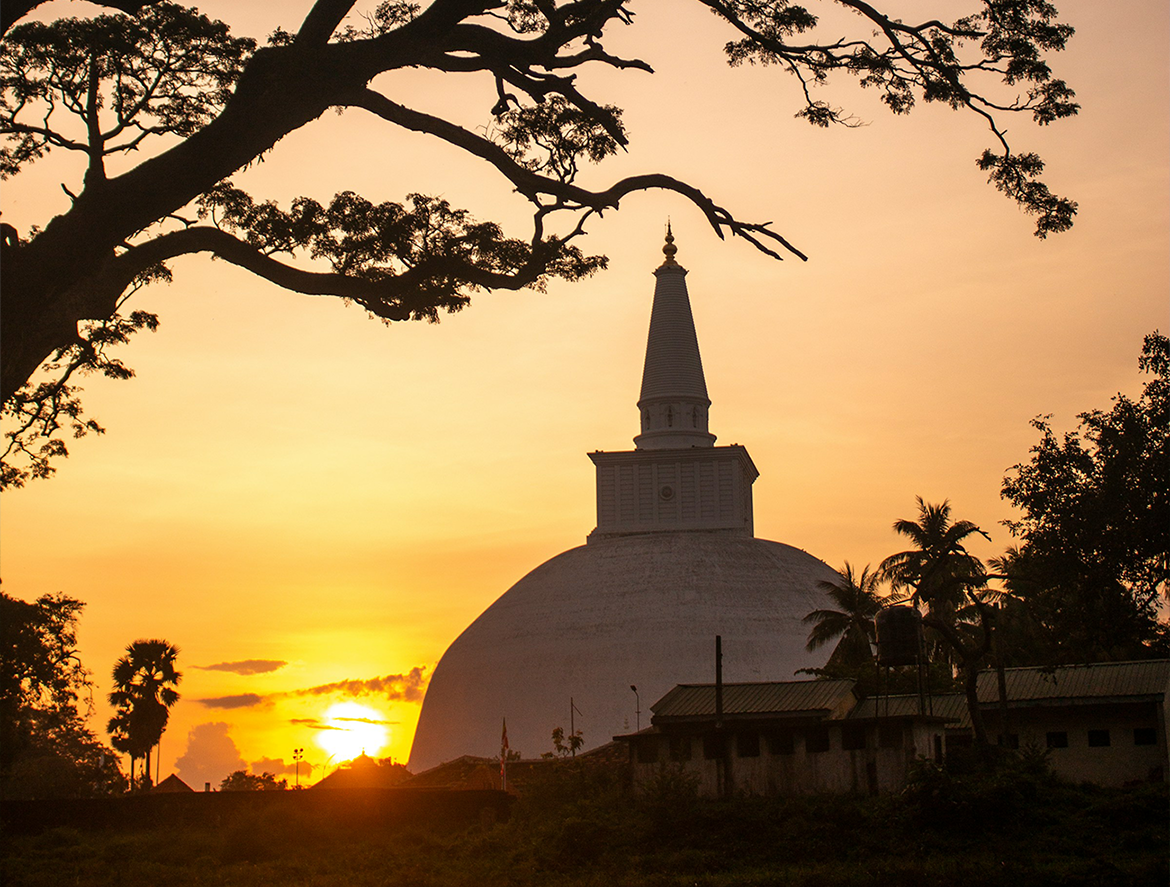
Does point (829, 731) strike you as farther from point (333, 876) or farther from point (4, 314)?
point (4, 314)

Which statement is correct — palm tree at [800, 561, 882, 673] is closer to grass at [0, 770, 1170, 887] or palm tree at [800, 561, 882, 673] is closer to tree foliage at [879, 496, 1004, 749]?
tree foliage at [879, 496, 1004, 749]

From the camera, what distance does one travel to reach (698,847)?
26938 mm

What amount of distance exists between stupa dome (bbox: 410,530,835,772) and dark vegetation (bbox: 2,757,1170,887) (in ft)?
77.1

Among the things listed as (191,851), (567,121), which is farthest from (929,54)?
(191,851)

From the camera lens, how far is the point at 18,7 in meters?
12.6

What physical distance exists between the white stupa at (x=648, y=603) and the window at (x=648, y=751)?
18154mm

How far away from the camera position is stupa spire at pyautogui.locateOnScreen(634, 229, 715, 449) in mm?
67188

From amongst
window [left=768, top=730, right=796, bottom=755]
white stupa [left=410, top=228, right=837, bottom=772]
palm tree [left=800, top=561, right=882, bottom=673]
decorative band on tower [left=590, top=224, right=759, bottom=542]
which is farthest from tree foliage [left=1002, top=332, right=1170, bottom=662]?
decorative band on tower [left=590, top=224, right=759, bottom=542]

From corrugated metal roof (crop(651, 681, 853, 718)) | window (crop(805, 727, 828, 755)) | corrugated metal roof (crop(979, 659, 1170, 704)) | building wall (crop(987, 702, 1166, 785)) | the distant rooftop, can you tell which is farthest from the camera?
corrugated metal roof (crop(979, 659, 1170, 704))

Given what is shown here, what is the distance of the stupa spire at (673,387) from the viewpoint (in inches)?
2645

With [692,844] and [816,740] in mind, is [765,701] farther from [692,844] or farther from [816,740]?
[692,844]

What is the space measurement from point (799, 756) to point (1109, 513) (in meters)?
12.8

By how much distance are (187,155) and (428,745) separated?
5013cm

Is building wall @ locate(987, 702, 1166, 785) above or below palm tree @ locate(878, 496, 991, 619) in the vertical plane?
below
